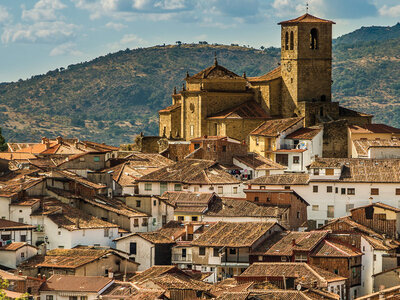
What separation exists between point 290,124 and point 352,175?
16.2 metres

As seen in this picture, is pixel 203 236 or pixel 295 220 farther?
pixel 295 220

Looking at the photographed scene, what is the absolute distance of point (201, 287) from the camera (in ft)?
242

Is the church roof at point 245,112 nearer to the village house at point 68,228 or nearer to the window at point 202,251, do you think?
the village house at point 68,228

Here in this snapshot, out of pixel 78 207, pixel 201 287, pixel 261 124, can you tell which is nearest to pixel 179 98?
pixel 261 124

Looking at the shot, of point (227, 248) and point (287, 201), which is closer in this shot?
point (227, 248)

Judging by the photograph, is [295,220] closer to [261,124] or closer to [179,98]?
[261,124]

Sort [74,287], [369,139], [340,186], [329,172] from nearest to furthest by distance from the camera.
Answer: [74,287] → [340,186] → [329,172] → [369,139]

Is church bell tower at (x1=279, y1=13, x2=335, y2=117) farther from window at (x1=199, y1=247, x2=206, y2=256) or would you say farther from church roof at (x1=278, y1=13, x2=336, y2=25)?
window at (x1=199, y1=247, x2=206, y2=256)

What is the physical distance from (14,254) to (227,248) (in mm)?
13341

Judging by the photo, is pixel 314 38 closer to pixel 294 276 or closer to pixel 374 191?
pixel 374 191

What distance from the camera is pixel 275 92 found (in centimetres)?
11406

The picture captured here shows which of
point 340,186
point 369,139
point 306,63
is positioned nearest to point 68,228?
point 340,186

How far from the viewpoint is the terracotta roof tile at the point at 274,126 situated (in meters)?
106

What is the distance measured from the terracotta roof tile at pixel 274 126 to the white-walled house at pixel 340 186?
13681 mm
